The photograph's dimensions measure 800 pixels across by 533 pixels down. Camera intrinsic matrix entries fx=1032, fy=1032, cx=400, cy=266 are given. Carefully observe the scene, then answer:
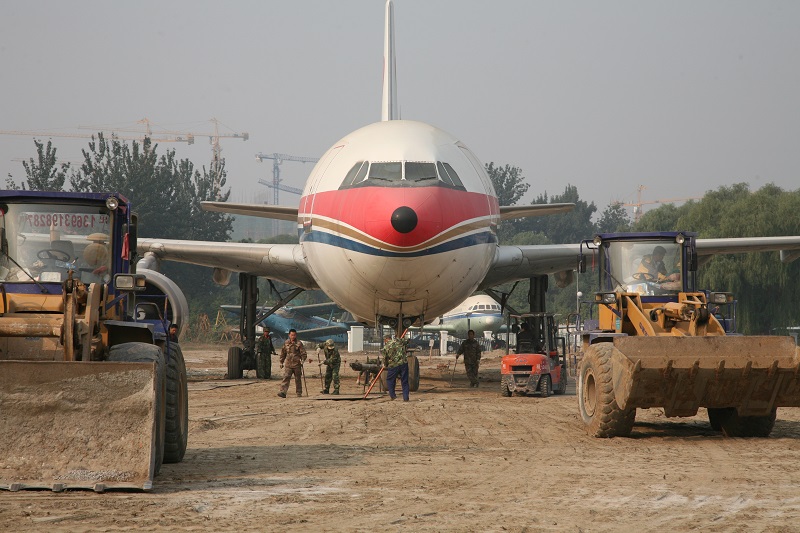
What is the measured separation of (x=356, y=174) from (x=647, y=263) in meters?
5.47

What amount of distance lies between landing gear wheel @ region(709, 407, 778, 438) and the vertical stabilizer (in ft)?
46.8

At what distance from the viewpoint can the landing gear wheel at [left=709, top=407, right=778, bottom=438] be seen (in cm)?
1329

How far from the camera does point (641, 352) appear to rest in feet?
41.9

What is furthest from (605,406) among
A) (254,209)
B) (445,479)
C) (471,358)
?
(254,209)

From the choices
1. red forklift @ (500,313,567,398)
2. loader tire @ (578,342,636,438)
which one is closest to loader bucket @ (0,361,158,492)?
loader tire @ (578,342,636,438)

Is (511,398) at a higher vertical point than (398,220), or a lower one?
lower

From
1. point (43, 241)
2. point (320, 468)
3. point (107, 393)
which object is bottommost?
point (320, 468)

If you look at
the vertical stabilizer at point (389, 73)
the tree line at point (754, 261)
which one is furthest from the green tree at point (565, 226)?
the vertical stabilizer at point (389, 73)

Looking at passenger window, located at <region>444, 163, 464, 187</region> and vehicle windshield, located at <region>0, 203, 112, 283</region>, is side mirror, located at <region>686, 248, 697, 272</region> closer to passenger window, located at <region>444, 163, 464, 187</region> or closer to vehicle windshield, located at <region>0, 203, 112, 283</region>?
passenger window, located at <region>444, 163, 464, 187</region>

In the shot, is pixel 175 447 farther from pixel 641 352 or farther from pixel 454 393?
pixel 454 393

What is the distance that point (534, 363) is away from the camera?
20625 mm

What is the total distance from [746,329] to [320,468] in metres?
43.6

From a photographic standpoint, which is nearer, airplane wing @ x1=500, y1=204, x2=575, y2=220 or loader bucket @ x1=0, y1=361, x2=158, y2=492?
loader bucket @ x1=0, y1=361, x2=158, y2=492

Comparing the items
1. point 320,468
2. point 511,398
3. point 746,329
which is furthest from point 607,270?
point 746,329
